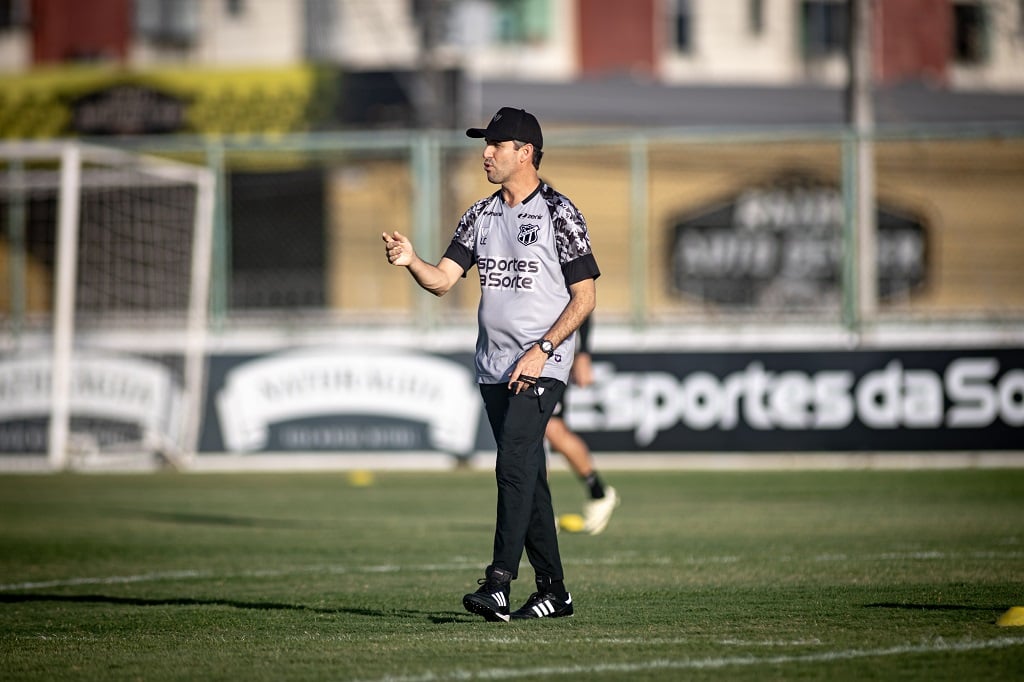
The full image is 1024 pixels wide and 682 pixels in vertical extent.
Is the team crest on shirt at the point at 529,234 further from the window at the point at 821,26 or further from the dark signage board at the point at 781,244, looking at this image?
the window at the point at 821,26

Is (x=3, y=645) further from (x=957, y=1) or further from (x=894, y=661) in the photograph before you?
(x=957, y=1)

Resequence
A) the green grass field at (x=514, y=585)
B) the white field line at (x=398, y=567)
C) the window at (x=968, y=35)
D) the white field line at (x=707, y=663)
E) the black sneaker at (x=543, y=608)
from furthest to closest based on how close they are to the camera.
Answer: the window at (x=968, y=35) → the white field line at (x=398, y=567) → the black sneaker at (x=543, y=608) → the green grass field at (x=514, y=585) → the white field line at (x=707, y=663)

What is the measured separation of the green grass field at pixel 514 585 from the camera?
6449 millimetres

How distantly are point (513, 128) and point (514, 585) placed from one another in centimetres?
288

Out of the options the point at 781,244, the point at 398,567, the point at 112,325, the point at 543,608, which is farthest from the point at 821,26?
the point at 543,608

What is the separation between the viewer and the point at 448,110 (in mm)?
28734

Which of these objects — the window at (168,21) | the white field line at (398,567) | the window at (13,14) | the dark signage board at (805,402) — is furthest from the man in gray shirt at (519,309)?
the window at (13,14)

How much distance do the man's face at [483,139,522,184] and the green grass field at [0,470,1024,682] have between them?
2060mm

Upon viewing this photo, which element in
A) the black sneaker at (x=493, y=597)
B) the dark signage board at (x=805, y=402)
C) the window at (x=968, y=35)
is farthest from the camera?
the window at (x=968, y=35)

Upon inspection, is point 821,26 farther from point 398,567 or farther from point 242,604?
point 242,604

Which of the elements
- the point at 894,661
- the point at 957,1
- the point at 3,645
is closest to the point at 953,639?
the point at 894,661

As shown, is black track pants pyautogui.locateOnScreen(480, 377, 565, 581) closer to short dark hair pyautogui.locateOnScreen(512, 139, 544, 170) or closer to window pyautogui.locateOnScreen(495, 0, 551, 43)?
short dark hair pyautogui.locateOnScreen(512, 139, 544, 170)

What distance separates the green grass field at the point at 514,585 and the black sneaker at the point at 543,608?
123 mm

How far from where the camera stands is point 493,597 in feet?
23.8
